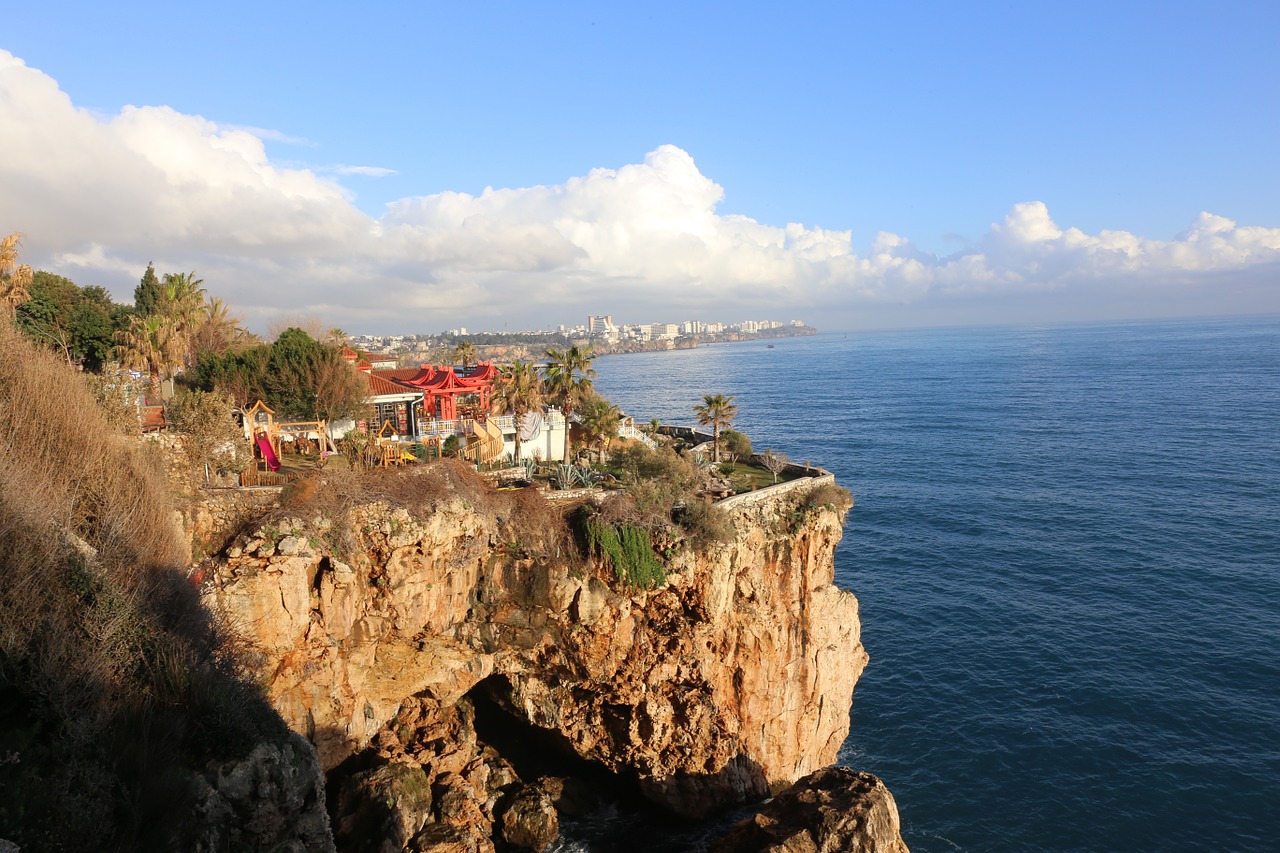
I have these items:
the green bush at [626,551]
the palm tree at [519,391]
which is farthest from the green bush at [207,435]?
the green bush at [626,551]

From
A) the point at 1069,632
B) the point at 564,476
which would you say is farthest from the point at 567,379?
the point at 1069,632

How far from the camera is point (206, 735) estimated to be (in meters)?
11.3

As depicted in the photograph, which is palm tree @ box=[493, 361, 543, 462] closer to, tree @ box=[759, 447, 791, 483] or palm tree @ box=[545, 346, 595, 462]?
palm tree @ box=[545, 346, 595, 462]

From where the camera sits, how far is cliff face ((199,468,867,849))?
20.1 m

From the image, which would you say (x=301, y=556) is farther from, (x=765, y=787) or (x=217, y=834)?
(x=765, y=787)

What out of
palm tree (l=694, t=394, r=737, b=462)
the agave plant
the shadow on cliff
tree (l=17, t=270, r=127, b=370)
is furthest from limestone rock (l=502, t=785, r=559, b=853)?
tree (l=17, t=270, r=127, b=370)

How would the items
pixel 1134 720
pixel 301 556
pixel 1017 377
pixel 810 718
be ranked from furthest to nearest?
pixel 1017 377, pixel 1134 720, pixel 810 718, pixel 301 556

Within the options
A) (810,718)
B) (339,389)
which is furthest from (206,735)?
(339,389)

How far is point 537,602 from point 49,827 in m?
15.2

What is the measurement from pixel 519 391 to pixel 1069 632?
27412mm

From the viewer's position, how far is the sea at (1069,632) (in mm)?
24156

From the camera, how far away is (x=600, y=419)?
3281cm

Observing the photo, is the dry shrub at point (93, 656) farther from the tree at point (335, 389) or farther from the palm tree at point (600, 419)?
the palm tree at point (600, 419)

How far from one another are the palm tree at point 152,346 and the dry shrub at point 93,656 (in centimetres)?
1292
